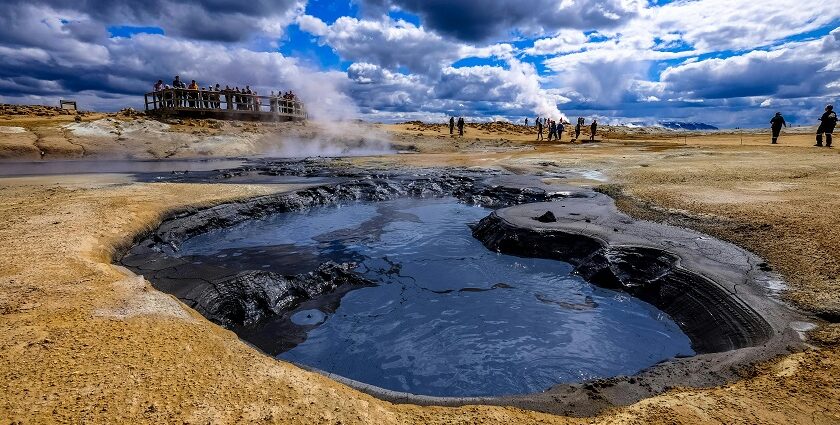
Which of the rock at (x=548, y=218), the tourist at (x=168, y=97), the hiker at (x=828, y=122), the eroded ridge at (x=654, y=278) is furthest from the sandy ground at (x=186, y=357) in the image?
the tourist at (x=168, y=97)

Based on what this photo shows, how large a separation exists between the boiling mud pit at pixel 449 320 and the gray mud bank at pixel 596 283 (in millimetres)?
202

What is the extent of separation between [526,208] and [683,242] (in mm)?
2936

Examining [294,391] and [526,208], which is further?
[526,208]

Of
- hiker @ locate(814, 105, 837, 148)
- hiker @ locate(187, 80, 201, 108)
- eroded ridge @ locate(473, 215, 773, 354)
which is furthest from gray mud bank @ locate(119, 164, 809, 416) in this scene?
hiker @ locate(187, 80, 201, 108)

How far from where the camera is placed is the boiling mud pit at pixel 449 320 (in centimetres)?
403

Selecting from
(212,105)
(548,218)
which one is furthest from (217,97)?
(548,218)

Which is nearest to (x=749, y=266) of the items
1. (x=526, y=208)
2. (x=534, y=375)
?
(x=534, y=375)

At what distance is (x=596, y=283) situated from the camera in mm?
5805

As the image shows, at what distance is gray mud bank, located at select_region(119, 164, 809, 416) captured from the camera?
10.1 feet

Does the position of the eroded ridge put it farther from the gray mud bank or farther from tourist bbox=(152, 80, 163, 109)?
tourist bbox=(152, 80, 163, 109)

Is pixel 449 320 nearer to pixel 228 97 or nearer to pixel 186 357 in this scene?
pixel 186 357

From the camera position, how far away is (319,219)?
374 inches

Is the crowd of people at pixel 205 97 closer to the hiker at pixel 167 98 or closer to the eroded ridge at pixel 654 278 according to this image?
the hiker at pixel 167 98

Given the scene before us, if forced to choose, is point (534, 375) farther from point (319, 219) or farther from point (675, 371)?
point (319, 219)
